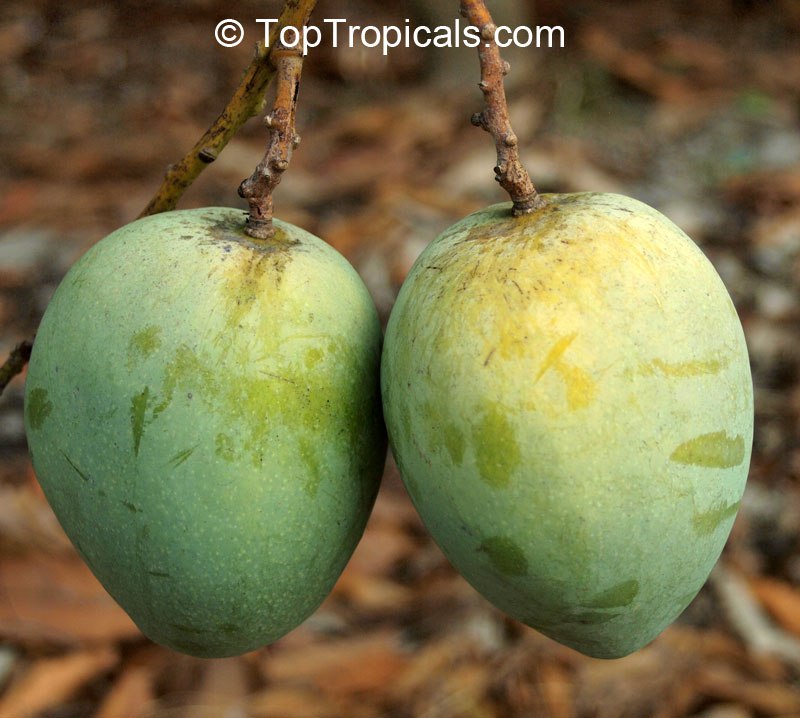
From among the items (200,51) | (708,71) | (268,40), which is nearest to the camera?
(268,40)

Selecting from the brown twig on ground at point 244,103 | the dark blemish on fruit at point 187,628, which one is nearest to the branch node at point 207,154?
the brown twig on ground at point 244,103

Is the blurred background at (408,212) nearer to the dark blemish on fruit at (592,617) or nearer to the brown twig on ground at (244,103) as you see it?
the dark blemish on fruit at (592,617)

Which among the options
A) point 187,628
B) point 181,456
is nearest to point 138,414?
point 181,456

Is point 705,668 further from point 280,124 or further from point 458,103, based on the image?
point 458,103

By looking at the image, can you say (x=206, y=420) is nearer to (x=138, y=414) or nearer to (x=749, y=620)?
(x=138, y=414)

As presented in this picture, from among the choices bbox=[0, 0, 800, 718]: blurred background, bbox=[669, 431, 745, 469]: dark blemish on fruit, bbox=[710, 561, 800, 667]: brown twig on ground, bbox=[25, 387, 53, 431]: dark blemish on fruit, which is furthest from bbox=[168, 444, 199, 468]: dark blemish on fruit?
bbox=[710, 561, 800, 667]: brown twig on ground

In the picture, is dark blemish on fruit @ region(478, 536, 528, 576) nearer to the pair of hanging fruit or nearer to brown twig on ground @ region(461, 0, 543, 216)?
the pair of hanging fruit

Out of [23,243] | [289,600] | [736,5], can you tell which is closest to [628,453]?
[289,600]
